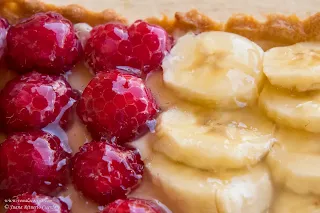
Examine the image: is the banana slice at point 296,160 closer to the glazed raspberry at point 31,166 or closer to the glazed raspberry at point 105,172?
the glazed raspberry at point 105,172

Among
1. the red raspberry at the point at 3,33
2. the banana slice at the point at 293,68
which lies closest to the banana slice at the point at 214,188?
the banana slice at the point at 293,68

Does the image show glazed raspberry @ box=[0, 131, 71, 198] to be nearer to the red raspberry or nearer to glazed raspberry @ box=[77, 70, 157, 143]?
glazed raspberry @ box=[77, 70, 157, 143]

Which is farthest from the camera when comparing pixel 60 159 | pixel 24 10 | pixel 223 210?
pixel 24 10

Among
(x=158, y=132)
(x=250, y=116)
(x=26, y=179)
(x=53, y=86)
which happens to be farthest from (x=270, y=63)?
(x=26, y=179)

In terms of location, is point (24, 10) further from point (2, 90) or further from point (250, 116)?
point (250, 116)

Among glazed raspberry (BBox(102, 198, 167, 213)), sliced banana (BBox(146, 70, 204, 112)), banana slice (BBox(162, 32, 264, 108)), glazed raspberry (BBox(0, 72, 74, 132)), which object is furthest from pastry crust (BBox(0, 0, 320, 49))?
glazed raspberry (BBox(102, 198, 167, 213))

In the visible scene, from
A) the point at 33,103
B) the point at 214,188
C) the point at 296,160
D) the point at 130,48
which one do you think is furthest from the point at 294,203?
the point at 33,103
